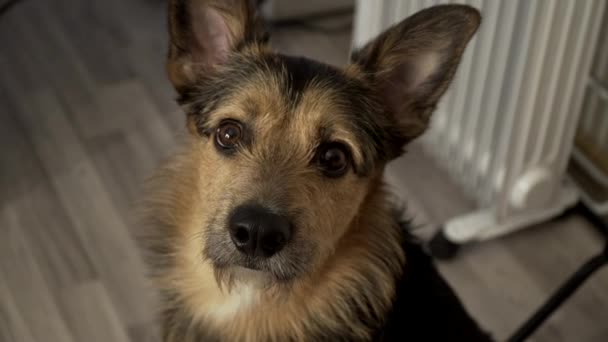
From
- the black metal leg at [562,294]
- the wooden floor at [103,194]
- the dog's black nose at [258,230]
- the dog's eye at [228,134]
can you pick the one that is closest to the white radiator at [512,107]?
the wooden floor at [103,194]

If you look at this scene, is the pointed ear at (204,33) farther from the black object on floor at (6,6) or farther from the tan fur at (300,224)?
the black object on floor at (6,6)

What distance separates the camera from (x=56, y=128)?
2707 millimetres

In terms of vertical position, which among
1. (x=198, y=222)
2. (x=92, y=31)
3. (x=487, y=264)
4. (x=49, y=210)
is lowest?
(x=487, y=264)

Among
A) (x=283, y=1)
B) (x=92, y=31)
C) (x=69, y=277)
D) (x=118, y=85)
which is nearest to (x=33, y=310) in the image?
(x=69, y=277)

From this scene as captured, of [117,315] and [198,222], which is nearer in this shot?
[198,222]

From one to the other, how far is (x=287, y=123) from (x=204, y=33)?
0.27 m

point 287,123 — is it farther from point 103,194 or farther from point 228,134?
point 103,194

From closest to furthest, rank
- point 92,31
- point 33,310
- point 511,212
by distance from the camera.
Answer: point 33,310 → point 511,212 → point 92,31

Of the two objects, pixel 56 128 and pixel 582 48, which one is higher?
pixel 582 48

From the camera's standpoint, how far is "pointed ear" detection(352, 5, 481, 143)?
1.39 metres

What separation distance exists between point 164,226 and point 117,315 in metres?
0.65

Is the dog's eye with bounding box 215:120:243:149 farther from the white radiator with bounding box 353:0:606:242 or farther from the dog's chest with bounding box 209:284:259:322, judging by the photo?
the white radiator with bounding box 353:0:606:242

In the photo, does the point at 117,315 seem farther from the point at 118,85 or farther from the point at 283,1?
the point at 283,1

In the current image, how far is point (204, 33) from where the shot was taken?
157cm
